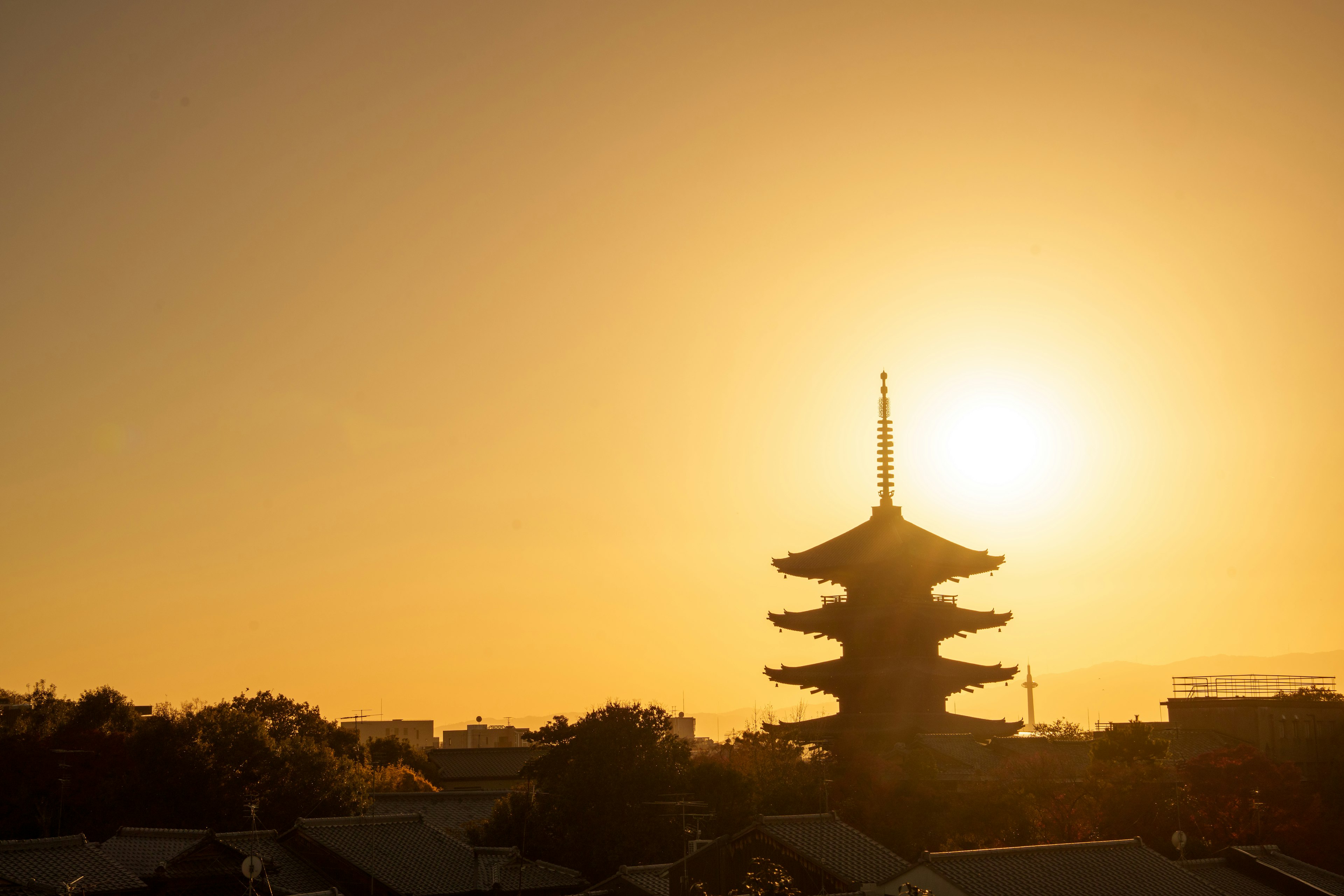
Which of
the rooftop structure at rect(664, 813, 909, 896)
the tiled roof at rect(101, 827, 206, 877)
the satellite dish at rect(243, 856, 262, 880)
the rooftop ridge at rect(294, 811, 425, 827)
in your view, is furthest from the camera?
the rooftop ridge at rect(294, 811, 425, 827)

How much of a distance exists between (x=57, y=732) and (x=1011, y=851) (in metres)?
57.7

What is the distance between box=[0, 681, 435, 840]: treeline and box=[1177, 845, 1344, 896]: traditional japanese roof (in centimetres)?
4367

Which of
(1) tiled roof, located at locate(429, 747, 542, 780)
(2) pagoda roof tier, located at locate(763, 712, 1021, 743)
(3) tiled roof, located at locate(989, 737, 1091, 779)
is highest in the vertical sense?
(2) pagoda roof tier, located at locate(763, 712, 1021, 743)

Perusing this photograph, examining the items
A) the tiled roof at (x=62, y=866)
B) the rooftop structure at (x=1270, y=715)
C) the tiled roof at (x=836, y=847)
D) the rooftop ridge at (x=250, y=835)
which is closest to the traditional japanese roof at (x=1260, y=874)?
the tiled roof at (x=836, y=847)

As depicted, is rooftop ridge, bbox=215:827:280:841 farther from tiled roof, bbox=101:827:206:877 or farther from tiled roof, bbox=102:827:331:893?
tiled roof, bbox=101:827:206:877

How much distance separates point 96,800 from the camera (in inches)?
2594

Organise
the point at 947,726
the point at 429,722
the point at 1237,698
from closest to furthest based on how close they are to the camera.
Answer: the point at 947,726, the point at 1237,698, the point at 429,722

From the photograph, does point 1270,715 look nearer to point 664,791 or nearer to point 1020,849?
point 664,791

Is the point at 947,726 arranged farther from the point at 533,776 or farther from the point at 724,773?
the point at 533,776

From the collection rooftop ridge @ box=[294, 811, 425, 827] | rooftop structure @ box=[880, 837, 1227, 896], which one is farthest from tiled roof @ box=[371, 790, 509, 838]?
rooftop structure @ box=[880, 837, 1227, 896]

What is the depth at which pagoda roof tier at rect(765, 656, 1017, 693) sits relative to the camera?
227 feet

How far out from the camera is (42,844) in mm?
43844

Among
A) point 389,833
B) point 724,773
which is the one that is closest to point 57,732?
point 389,833

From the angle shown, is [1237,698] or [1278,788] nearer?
[1278,788]
